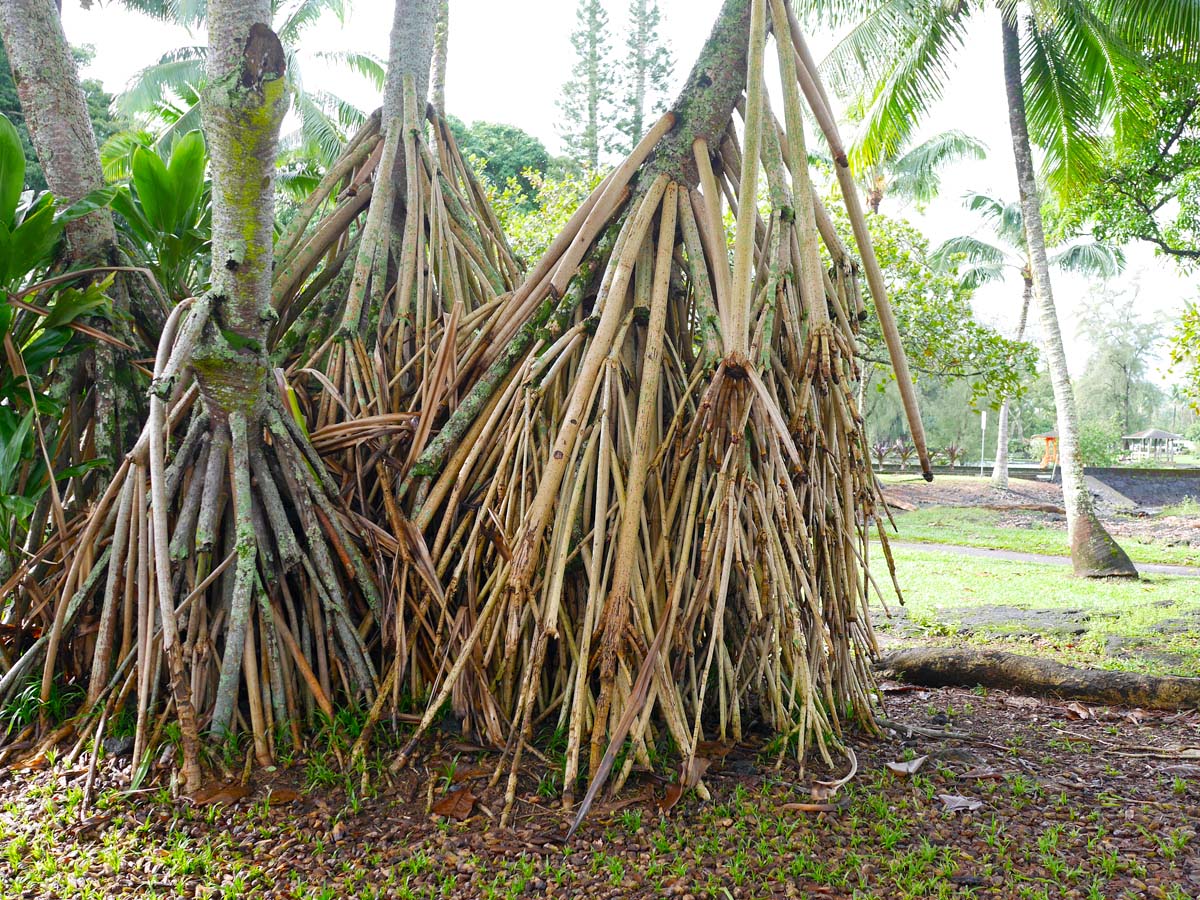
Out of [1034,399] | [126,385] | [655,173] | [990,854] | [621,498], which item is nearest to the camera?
[990,854]

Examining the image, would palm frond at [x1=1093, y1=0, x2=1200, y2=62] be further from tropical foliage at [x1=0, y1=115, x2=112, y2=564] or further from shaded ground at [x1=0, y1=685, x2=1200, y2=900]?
tropical foliage at [x1=0, y1=115, x2=112, y2=564]

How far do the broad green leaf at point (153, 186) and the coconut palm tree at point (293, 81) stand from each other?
16.7m

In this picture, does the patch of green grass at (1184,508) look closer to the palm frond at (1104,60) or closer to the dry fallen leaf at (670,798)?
the palm frond at (1104,60)

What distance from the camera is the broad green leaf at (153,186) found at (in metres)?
3.18

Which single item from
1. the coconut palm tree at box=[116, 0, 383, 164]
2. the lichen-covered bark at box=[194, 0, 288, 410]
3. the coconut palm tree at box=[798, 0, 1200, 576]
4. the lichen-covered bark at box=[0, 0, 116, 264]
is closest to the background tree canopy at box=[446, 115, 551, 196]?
the coconut palm tree at box=[116, 0, 383, 164]

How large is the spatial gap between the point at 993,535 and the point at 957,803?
11.7 metres

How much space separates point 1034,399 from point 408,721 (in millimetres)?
41093

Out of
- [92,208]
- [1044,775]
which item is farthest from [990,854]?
[92,208]

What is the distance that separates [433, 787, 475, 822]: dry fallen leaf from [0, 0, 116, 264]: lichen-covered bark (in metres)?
2.24

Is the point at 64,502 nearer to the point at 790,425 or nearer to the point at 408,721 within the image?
the point at 408,721

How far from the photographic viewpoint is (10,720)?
279 centimetres

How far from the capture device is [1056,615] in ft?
20.8

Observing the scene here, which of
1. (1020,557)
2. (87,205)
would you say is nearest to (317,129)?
(1020,557)

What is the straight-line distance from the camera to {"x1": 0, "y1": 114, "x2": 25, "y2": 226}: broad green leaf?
2.84 metres
